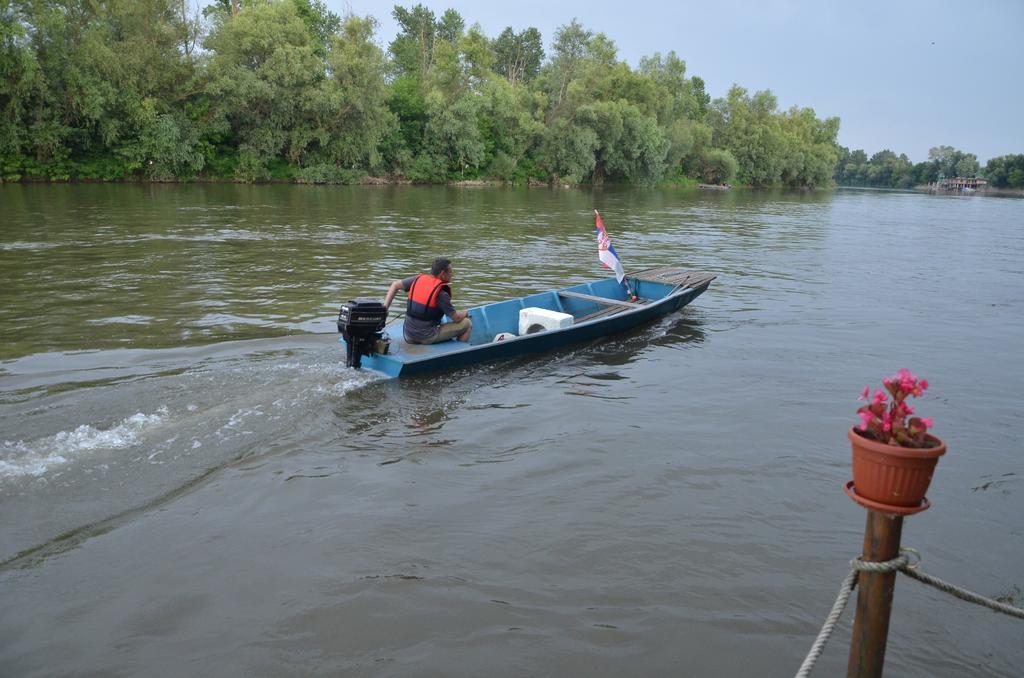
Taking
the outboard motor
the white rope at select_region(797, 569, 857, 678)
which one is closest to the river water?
the outboard motor

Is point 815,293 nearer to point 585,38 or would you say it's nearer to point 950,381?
point 950,381

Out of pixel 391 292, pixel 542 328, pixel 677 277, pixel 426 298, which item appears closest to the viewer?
pixel 426 298

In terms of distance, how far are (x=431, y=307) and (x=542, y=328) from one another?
2.12 meters

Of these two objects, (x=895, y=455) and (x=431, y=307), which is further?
(x=431, y=307)

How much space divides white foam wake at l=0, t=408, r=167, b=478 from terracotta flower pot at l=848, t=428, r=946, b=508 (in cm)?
578

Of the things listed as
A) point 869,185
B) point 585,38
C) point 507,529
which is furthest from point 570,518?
point 869,185

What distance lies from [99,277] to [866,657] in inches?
580

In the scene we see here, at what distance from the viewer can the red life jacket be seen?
Answer: 29.1ft

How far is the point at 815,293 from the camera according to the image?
16.2 metres

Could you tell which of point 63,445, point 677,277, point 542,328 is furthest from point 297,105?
point 63,445

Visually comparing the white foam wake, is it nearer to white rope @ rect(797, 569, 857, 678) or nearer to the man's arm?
the man's arm

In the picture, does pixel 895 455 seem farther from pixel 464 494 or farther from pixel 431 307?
pixel 431 307

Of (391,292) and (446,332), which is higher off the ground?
(391,292)

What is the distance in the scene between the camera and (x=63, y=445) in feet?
20.4
